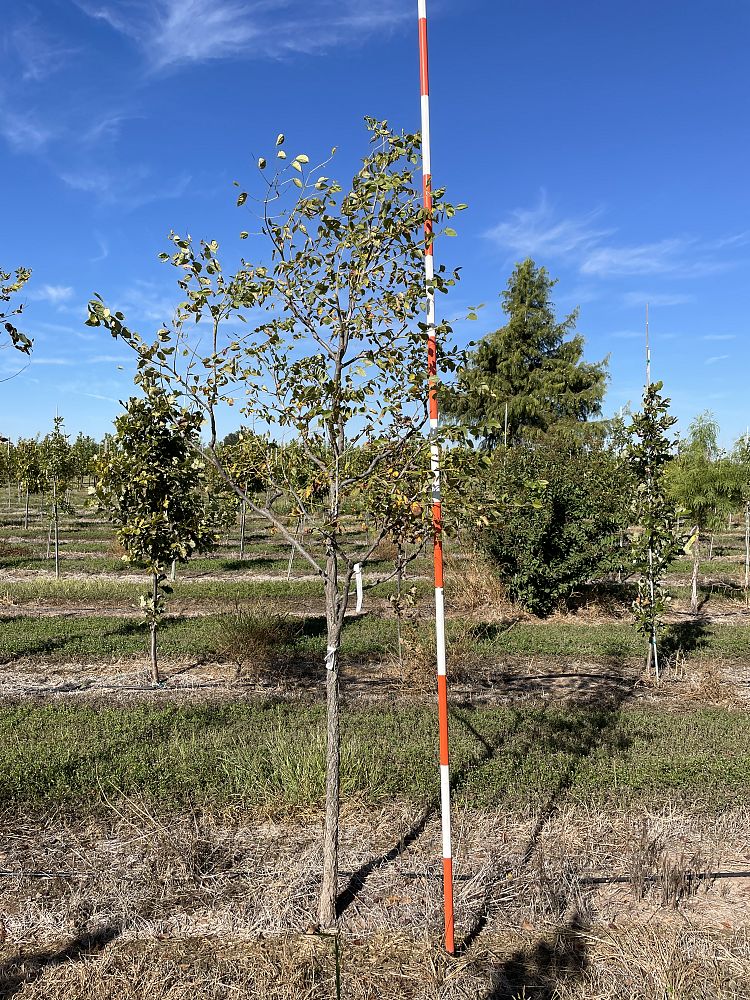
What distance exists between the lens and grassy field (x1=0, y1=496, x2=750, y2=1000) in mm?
3363

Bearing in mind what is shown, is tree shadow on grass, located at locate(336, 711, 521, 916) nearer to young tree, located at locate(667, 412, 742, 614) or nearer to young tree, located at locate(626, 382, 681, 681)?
young tree, located at locate(626, 382, 681, 681)

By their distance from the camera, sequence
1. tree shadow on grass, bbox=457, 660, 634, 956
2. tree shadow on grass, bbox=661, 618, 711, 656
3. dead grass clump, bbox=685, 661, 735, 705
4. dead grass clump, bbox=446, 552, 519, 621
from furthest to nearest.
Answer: dead grass clump, bbox=446, 552, 519, 621 < tree shadow on grass, bbox=661, 618, 711, 656 < dead grass clump, bbox=685, 661, 735, 705 < tree shadow on grass, bbox=457, 660, 634, 956

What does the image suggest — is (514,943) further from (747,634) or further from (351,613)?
(351,613)

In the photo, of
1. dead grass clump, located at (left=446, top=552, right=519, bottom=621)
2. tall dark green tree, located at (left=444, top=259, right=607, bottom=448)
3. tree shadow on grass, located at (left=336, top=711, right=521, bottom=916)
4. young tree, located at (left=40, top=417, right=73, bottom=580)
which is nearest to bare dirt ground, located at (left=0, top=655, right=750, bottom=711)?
tree shadow on grass, located at (left=336, top=711, right=521, bottom=916)

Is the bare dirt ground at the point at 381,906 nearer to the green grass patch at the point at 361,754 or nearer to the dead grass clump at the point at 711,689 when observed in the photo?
the green grass patch at the point at 361,754

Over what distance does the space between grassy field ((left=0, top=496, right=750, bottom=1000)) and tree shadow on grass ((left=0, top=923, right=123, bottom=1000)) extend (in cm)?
1

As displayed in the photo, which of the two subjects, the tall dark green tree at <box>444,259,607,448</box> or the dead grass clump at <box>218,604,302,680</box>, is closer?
the dead grass clump at <box>218,604,302,680</box>

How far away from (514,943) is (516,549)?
29.7 ft

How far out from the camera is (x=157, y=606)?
8.74m

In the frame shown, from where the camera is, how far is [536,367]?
33438 mm

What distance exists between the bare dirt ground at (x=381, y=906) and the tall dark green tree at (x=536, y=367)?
2727 centimetres

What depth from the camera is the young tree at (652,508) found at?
8.48m

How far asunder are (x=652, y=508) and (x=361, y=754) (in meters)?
4.85

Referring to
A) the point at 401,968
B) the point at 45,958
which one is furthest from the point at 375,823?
the point at 45,958
